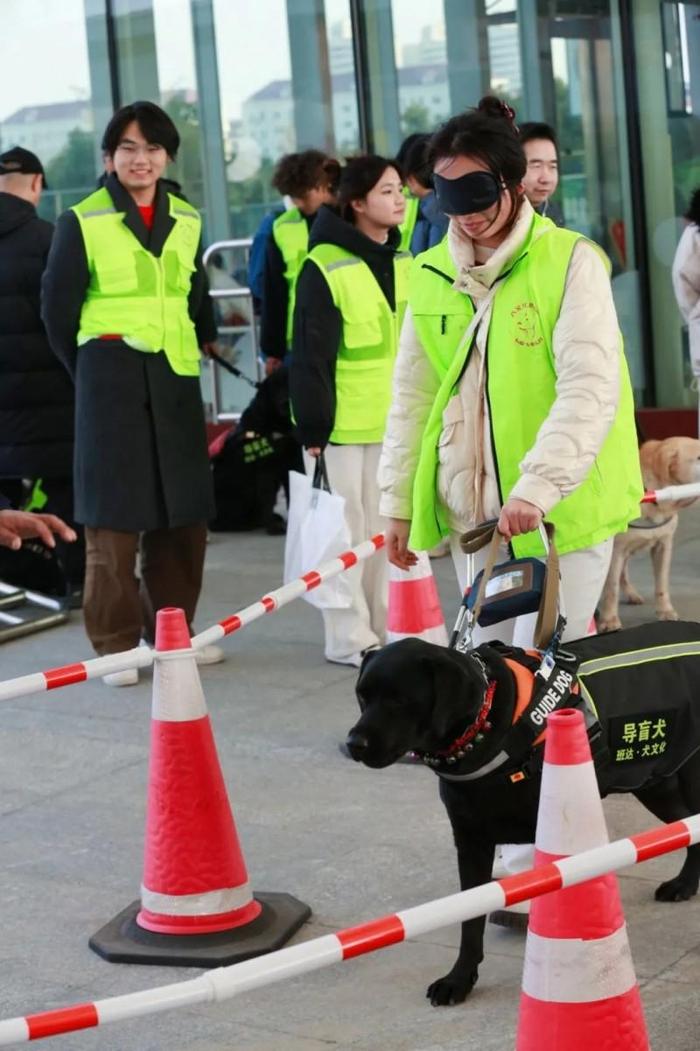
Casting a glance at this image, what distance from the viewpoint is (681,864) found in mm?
4328

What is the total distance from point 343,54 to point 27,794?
7828 millimetres

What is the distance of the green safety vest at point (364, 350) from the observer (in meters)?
6.54

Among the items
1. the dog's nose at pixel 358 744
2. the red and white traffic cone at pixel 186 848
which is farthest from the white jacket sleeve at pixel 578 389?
the red and white traffic cone at pixel 186 848

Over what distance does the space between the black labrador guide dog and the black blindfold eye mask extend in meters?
0.99

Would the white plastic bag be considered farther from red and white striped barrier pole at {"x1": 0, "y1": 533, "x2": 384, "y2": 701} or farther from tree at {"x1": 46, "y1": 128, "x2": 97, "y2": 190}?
tree at {"x1": 46, "y1": 128, "x2": 97, "y2": 190}

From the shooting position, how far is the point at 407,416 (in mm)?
4328

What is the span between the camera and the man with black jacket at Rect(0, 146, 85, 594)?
7.77m

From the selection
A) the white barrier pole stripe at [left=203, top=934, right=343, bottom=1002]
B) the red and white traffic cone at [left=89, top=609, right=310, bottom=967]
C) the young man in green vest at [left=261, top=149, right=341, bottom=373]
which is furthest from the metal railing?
the white barrier pole stripe at [left=203, top=934, right=343, bottom=1002]

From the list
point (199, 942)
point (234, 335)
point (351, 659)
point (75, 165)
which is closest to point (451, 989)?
point (199, 942)

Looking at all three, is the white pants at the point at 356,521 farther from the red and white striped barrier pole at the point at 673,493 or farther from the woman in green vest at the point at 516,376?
the woman in green vest at the point at 516,376

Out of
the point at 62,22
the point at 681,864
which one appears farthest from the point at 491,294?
the point at 62,22

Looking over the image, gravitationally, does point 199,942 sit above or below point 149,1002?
below

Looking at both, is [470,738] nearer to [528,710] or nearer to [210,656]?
[528,710]

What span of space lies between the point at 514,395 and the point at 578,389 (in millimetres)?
203
